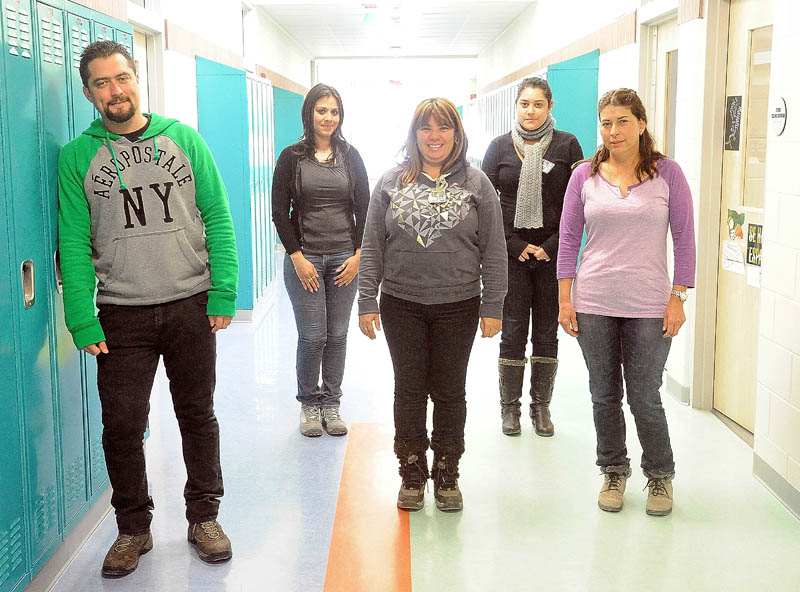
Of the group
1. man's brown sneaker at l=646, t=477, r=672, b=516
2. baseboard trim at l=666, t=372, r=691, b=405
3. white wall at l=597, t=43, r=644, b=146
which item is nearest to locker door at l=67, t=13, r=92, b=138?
man's brown sneaker at l=646, t=477, r=672, b=516

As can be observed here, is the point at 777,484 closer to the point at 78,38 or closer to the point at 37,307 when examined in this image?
the point at 37,307

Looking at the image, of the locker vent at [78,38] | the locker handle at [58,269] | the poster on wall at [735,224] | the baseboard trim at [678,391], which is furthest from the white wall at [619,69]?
the locker handle at [58,269]

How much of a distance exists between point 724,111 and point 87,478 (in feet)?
10.7

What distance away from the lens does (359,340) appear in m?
6.16

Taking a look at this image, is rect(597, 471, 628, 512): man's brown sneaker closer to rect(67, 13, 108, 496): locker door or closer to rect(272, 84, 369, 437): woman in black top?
rect(272, 84, 369, 437): woman in black top

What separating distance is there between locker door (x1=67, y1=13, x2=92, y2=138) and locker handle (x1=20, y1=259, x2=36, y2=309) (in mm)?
569

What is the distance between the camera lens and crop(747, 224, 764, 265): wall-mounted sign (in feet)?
12.4

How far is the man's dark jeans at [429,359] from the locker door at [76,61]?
118 centimetres

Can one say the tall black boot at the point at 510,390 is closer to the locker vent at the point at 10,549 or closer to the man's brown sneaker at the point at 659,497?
the man's brown sneaker at the point at 659,497

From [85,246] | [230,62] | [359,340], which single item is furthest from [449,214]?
[230,62]

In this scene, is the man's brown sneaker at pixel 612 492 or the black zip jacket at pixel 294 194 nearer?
the man's brown sneaker at pixel 612 492

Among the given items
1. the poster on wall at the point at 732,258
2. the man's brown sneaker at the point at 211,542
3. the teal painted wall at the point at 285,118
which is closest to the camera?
the man's brown sneaker at the point at 211,542

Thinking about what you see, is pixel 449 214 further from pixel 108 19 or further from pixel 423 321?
pixel 108 19

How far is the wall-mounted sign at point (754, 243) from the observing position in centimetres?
379
